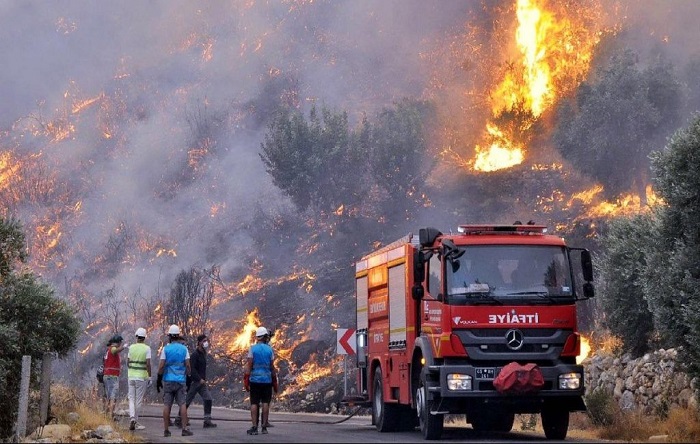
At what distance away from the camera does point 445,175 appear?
65.5 metres

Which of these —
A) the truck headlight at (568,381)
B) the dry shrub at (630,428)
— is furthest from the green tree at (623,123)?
the truck headlight at (568,381)

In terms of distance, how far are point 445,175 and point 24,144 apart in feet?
129

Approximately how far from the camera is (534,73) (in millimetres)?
67438

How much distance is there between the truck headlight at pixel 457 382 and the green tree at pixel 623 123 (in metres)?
41.3

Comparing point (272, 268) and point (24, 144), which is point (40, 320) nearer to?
point (272, 268)

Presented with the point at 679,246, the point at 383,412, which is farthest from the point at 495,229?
the point at 383,412

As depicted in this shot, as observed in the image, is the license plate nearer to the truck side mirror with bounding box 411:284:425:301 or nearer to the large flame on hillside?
the truck side mirror with bounding box 411:284:425:301

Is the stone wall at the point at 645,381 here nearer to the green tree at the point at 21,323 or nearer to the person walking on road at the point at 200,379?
the person walking on road at the point at 200,379

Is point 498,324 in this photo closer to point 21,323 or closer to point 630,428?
point 630,428

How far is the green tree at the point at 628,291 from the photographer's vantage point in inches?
1094

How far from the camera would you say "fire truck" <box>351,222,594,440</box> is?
17984 mm

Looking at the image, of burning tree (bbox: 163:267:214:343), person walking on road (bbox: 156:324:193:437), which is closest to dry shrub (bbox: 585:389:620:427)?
person walking on road (bbox: 156:324:193:437)

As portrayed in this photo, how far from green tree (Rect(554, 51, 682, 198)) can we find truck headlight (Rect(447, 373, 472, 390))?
136 feet

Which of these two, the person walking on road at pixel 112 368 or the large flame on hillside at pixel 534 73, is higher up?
the large flame on hillside at pixel 534 73
